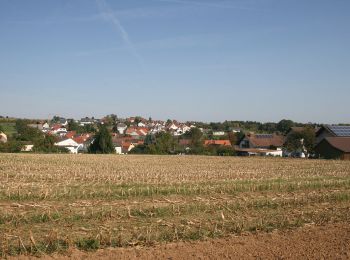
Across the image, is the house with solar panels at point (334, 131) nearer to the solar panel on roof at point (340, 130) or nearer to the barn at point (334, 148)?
the solar panel on roof at point (340, 130)

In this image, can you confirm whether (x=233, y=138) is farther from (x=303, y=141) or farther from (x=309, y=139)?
(x=309, y=139)

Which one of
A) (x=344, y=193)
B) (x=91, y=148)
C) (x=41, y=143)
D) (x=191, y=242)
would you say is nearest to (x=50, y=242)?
(x=191, y=242)

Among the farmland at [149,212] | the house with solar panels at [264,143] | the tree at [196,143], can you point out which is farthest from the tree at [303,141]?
the farmland at [149,212]

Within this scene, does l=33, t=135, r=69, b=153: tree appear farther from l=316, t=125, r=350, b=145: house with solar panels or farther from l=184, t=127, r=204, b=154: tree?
l=316, t=125, r=350, b=145: house with solar panels

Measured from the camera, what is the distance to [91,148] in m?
60.7

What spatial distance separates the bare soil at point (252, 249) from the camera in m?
8.73

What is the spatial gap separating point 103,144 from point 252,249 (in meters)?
51.8

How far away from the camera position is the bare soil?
28.7 feet

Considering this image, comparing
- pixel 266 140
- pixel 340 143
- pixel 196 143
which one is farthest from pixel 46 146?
pixel 340 143

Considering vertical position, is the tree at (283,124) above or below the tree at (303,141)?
above

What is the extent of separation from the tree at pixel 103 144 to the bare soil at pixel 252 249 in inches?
1997

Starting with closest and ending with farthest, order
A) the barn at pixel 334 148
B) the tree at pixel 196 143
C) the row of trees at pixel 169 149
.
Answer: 1. the barn at pixel 334 148
2. the row of trees at pixel 169 149
3. the tree at pixel 196 143

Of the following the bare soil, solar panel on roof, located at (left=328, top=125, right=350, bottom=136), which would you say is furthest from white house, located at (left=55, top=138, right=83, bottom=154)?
the bare soil

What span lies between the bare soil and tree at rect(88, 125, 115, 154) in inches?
1997
